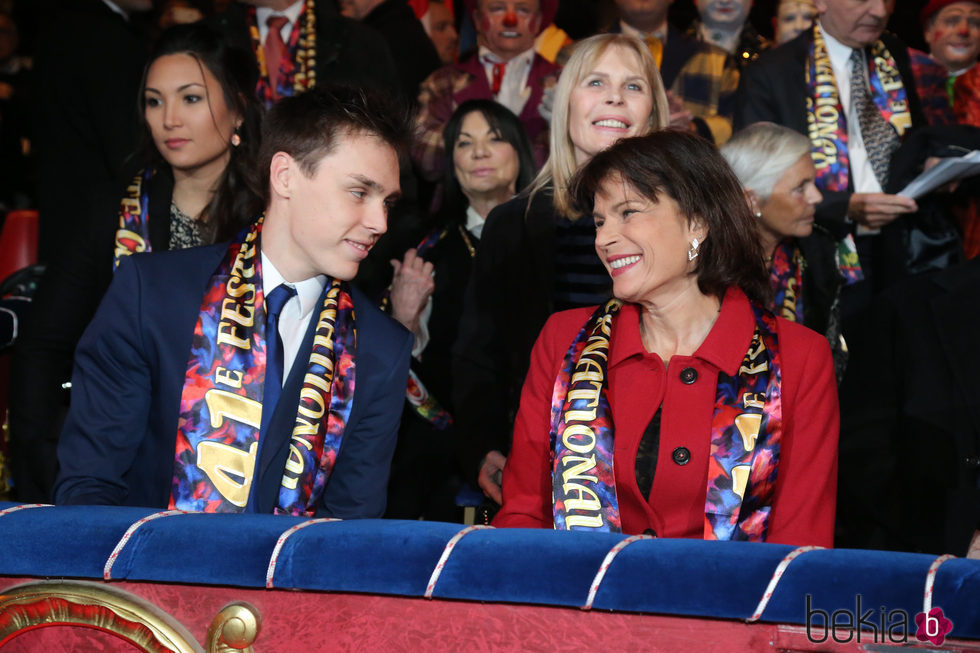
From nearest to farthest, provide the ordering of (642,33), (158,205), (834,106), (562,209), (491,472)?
(491,472) < (562,209) < (158,205) < (834,106) < (642,33)

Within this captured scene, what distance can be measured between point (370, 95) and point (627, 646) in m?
1.78

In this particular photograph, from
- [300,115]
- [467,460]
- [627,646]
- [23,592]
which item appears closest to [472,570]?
[627,646]

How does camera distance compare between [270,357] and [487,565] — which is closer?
[487,565]

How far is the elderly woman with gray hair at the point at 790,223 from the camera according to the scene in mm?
3807

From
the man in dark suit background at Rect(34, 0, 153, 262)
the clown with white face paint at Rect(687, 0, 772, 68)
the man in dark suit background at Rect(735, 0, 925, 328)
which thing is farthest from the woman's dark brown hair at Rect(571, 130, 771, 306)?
the clown with white face paint at Rect(687, 0, 772, 68)

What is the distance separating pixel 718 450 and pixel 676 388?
0.18m

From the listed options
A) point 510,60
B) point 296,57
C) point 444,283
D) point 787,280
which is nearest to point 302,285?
point 444,283

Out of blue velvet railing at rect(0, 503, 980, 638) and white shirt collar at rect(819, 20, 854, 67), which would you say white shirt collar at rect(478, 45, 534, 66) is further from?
blue velvet railing at rect(0, 503, 980, 638)

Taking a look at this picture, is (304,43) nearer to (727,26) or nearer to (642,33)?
(642,33)

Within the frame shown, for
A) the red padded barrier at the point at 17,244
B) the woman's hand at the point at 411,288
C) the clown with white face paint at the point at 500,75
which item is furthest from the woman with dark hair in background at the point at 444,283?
the red padded barrier at the point at 17,244

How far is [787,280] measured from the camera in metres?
3.84

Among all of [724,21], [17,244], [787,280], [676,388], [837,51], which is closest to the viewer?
[676,388]

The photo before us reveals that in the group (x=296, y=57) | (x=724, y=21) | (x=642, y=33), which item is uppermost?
(x=724, y=21)

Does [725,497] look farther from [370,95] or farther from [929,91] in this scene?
[929,91]
